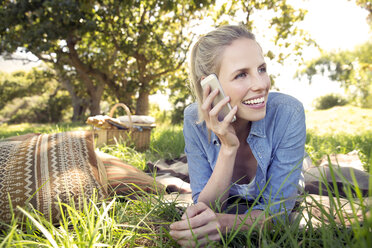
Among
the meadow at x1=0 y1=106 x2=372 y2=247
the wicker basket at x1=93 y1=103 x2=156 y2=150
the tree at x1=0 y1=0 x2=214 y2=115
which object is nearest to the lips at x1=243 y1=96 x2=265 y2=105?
the meadow at x1=0 y1=106 x2=372 y2=247

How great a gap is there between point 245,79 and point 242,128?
0.44 meters

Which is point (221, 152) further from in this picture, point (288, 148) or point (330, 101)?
point (330, 101)

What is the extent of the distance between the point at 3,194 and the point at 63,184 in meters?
0.37

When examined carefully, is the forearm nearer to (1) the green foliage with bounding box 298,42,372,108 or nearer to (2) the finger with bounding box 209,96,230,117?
(2) the finger with bounding box 209,96,230,117

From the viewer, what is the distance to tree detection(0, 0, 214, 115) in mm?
9047

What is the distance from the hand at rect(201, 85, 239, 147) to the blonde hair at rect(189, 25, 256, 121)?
0.16 metres

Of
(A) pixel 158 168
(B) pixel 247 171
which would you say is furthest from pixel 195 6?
(B) pixel 247 171

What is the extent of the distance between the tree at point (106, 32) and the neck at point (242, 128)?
308 inches

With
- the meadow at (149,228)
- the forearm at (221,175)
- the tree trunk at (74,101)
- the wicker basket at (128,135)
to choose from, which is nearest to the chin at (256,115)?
the forearm at (221,175)

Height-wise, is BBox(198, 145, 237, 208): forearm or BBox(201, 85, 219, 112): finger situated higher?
BBox(201, 85, 219, 112): finger

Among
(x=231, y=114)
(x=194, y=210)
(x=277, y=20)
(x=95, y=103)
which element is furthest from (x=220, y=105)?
(x=95, y=103)

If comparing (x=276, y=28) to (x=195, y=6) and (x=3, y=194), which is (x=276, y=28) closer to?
(x=195, y=6)

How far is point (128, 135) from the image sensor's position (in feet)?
14.2

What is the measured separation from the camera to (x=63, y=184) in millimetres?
2012
